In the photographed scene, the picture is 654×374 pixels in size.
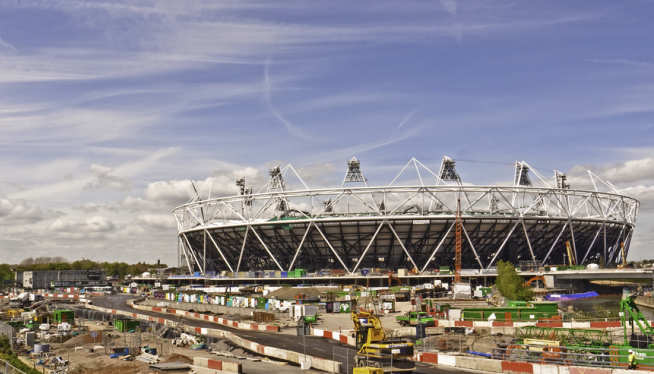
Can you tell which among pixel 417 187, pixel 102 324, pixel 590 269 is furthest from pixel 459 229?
pixel 102 324

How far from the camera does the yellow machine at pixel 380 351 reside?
25625mm

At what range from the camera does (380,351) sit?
2572 cm

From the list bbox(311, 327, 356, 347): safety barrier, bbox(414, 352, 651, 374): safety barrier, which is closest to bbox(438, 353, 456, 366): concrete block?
bbox(414, 352, 651, 374): safety barrier

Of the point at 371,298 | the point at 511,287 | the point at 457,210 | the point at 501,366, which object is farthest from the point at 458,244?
the point at 501,366

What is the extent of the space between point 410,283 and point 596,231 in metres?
39.0

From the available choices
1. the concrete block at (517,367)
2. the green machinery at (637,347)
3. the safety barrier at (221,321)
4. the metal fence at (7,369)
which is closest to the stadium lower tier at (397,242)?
the safety barrier at (221,321)

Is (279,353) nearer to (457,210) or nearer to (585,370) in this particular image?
(585,370)

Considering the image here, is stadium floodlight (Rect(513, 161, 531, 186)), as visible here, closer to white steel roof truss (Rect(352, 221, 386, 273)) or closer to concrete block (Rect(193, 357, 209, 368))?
white steel roof truss (Rect(352, 221, 386, 273))

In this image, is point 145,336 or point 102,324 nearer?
point 145,336

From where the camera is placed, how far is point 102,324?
57281 millimetres

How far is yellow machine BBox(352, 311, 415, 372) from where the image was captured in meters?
25.6

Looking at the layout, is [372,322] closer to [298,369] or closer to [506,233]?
Answer: [298,369]

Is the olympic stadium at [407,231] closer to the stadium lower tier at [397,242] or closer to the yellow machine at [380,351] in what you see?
the stadium lower tier at [397,242]

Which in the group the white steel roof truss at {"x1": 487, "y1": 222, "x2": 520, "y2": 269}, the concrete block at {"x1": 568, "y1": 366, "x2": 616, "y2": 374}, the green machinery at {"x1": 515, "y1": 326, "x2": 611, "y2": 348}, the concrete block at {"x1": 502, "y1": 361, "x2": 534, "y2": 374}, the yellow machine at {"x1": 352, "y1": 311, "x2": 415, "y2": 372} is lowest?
the concrete block at {"x1": 502, "y1": 361, "x2": 534, "y2": 374}
